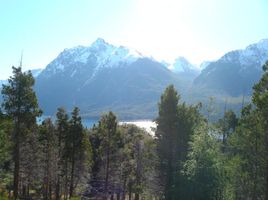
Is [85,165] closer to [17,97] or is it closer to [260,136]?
[17,97]

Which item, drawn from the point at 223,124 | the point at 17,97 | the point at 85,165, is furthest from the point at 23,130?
the point at 223,124

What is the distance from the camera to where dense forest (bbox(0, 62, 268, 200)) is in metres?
42.6

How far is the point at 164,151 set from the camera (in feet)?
183

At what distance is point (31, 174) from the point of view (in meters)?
Answer: 63.9

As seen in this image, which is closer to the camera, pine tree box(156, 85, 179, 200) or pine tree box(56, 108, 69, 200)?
pine tree box(156, 85, 179, 200)

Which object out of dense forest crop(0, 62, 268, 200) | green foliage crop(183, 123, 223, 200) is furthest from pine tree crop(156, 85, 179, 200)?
green foliage crop(183, 123, 223, 200)

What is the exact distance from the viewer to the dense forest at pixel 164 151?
140 feet

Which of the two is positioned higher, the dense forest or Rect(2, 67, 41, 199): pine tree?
Rect(2, 67, 41, 199): pine tree

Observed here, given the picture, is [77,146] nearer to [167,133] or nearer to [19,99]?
[167,133]

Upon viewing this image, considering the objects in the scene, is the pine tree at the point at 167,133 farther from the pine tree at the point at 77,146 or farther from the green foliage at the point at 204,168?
the pine tree at the point at 77,146

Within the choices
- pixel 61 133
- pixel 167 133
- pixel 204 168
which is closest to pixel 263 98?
pixel 204 168

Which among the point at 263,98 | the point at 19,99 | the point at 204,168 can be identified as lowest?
the point at 204,168

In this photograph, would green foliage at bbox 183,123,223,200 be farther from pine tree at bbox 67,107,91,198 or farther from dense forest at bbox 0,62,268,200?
pine tree at bbox 67,107,91,198

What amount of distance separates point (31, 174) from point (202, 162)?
26253 mm
